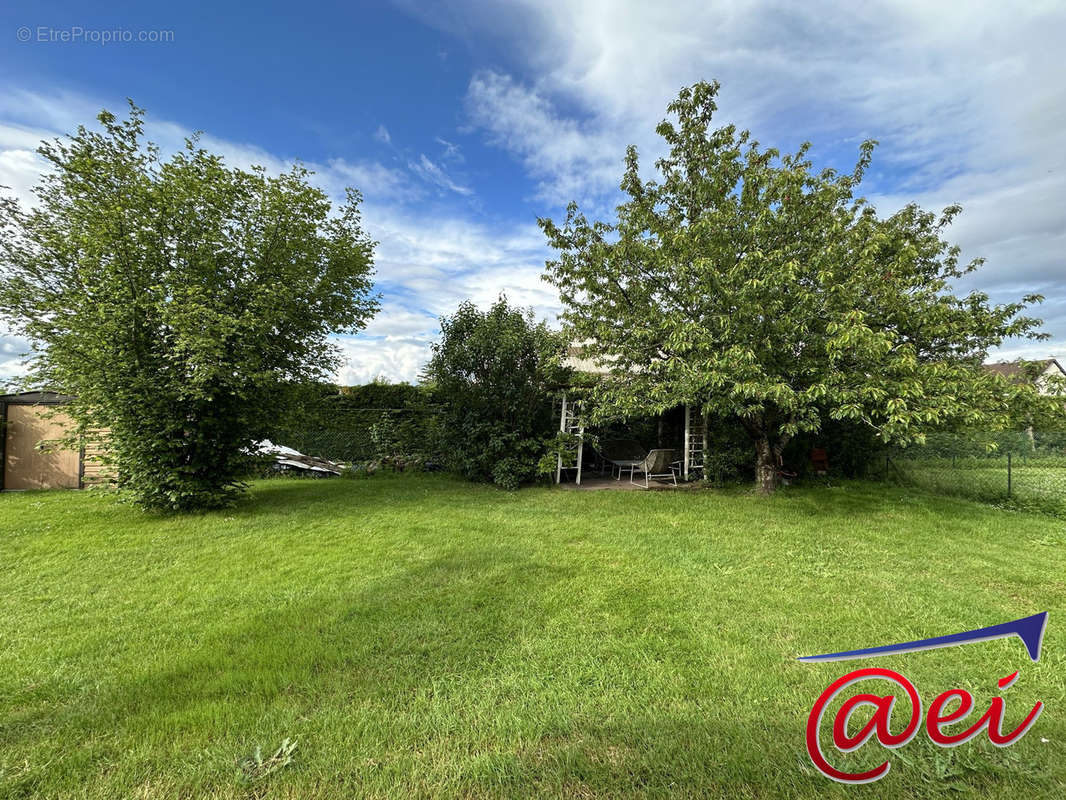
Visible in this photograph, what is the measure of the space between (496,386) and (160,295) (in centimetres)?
579

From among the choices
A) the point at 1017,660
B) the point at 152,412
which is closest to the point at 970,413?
the point at 1017,660

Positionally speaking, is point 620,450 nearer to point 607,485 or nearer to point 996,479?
point 607,485

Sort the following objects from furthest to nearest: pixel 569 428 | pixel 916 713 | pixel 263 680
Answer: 1. pixel 569 428
2. pixel 263 680
3. pixel 916 713

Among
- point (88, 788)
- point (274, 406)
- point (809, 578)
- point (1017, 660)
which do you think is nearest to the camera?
point (88, 788)

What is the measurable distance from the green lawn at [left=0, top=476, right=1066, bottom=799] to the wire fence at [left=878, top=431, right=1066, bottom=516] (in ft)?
8.83

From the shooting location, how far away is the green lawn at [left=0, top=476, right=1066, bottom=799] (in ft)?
6.03

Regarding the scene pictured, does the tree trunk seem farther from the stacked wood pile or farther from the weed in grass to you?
the stacked wood pile

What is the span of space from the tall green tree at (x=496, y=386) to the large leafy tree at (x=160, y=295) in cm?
324

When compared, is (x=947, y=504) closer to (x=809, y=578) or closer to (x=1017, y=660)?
(x=809, y=578)

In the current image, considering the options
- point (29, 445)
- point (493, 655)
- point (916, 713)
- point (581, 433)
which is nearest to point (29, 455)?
point (29, 445)

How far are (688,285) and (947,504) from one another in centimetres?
566

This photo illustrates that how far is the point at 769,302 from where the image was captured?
19.9ft

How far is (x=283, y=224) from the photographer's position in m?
7.30

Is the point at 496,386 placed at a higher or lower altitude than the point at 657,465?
higher
